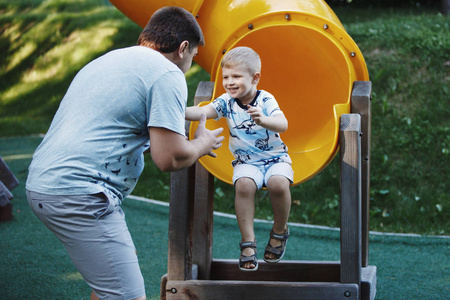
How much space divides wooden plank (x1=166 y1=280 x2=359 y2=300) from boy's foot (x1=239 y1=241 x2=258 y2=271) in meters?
0.12

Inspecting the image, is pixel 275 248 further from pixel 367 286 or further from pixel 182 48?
pixel 182 48

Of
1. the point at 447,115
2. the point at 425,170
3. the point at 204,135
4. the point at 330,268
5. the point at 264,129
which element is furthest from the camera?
the point at 447,115

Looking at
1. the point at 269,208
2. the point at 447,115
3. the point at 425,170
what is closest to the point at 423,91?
the point at 447,115

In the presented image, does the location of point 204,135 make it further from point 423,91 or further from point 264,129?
point 423,91

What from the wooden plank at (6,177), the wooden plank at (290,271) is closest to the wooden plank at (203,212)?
the wooden plank at (290,271)

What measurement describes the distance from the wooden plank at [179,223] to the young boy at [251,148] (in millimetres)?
247

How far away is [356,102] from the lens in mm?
3029

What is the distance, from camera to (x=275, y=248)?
2.85m

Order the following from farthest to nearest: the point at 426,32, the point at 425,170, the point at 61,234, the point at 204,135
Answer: the point at 426,32, the point at 425,170, the point at 204,135, the point at 61,234

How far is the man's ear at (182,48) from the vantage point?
2.28m

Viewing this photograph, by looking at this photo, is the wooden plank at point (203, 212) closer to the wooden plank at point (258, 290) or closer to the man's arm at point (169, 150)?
the wooden plank at point (258, 290)

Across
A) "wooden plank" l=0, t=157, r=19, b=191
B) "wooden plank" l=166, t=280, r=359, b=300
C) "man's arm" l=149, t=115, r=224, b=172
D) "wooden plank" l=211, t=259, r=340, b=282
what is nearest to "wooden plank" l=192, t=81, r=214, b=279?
"wooden plank" l=211, t=259, r=340, b=282

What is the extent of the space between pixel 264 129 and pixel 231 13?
827 mm

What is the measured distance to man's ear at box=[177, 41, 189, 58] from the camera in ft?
7.48
